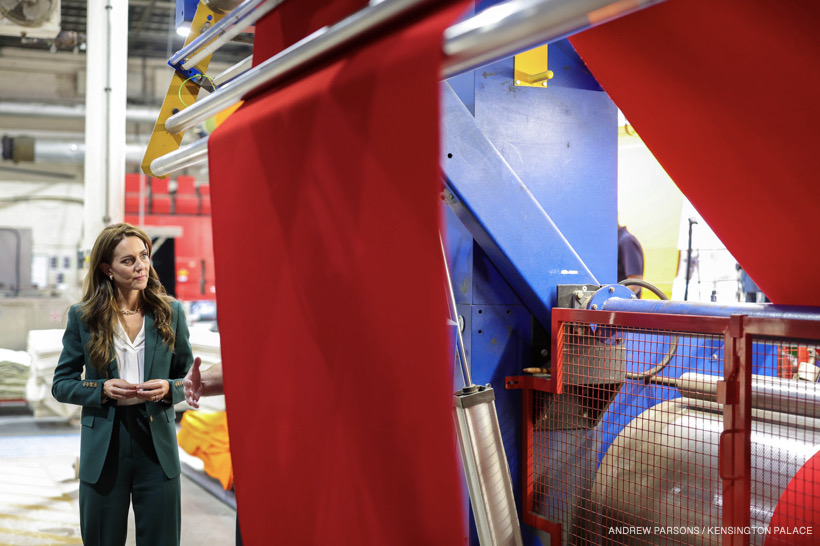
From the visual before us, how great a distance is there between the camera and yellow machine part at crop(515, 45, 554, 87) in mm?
2588

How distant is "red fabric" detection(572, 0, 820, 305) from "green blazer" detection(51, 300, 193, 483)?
202 cm

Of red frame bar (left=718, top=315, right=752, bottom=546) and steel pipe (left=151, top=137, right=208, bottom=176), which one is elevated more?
steel pipe (left=151, top=137, right=208, bottom=176)

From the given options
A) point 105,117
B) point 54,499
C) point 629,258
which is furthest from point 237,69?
point 54,499

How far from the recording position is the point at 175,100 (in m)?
2.02

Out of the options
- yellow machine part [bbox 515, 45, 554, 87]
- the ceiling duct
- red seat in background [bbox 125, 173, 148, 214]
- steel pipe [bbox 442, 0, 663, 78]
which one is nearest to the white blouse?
yellow machine part [bbox 515, 45, 554, 87]

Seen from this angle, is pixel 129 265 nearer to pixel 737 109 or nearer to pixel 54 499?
pixel 737 109

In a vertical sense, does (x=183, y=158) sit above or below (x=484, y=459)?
above

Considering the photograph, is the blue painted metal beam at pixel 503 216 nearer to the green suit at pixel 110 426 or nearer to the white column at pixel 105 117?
the green suit at pixel 110 426

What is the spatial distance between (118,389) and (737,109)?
7.26ft

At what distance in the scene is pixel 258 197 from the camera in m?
1.16

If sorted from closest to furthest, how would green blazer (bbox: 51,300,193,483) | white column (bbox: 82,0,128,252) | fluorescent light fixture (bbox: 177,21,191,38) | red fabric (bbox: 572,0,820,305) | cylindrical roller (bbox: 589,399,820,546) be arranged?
red fabric (bbox: 572,0,820,305) < cylindrical roller (bbox: 589,399,820,546) < fluorescent light fixture (bbox: 177,21,191,38) < green blazer (bbox: 51,300,193,483) < white column (bbox: 82,0,128,252)

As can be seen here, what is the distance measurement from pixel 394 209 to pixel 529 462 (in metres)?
1.89

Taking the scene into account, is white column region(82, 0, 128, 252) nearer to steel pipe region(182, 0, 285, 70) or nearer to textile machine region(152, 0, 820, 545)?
textile machine region(152, 0, 820, 545)

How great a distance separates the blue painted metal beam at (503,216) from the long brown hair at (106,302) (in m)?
1.30
